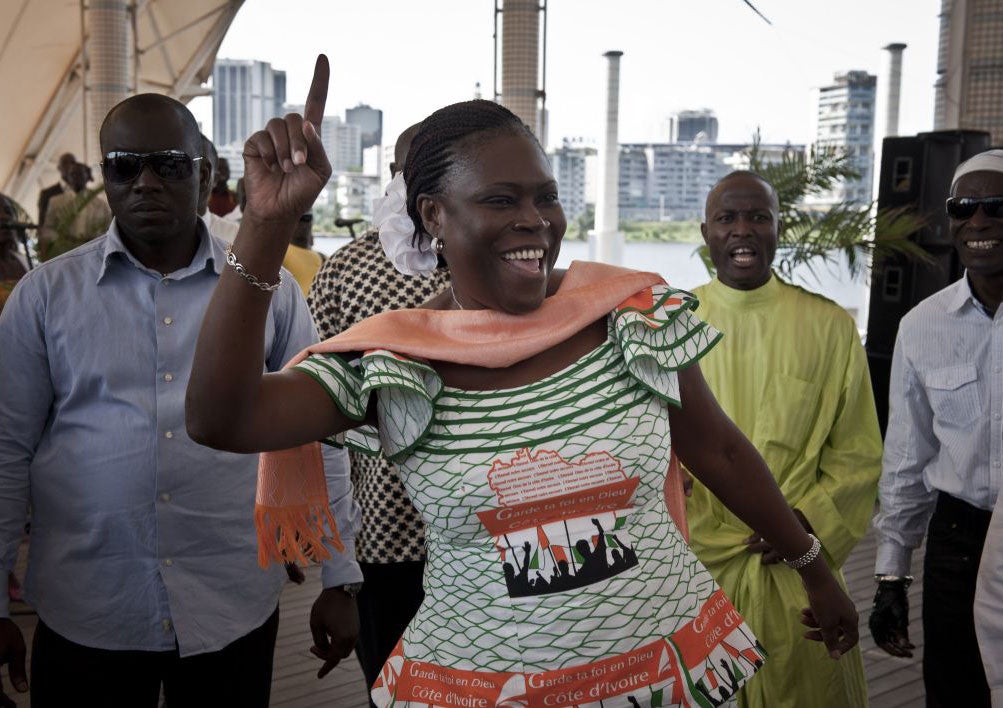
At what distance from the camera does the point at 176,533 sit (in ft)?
8.02

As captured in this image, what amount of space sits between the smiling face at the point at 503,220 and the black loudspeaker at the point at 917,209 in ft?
24.4

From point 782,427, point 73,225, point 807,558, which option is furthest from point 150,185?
point 73,225

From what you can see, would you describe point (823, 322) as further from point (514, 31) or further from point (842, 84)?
point (842, 84)

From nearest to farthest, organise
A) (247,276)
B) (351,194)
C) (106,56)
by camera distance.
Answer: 1. (247,276)
2. (351,194)
3. (106,56)

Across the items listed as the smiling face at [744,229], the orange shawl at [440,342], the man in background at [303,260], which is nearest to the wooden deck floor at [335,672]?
the man in background at [303,260]

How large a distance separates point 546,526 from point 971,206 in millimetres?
1910

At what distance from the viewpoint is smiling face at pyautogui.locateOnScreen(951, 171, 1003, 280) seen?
3.02 metres

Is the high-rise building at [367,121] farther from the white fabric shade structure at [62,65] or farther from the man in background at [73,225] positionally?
the man in background at [73,225]

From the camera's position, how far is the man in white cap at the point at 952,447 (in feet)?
9.84

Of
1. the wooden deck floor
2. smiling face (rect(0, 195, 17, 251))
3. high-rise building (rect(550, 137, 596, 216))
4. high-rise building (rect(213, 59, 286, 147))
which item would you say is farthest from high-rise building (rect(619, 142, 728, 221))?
smiling face (rect(0, 195, 17, 251))

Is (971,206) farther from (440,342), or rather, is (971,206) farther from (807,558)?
(440,342)

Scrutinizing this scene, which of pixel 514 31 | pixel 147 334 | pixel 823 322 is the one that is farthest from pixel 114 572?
pixel 514 31

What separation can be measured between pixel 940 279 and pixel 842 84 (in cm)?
851

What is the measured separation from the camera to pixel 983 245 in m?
3.04
